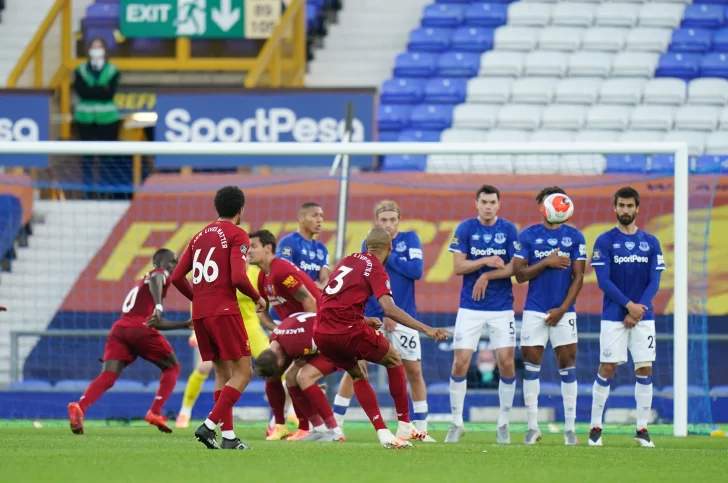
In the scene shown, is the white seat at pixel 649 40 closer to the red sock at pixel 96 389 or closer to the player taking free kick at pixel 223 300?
the red sock at pixel 96 389

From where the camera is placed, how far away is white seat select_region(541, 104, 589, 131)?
19969 millimetres

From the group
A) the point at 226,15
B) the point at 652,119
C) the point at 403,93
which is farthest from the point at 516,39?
the point at 226,15

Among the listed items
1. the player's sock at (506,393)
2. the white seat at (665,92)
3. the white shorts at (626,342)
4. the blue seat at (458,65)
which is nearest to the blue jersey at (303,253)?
the player's sock at (506,393)

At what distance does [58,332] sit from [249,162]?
13.5ft

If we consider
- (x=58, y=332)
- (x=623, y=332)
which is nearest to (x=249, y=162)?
(x=58, y=332)

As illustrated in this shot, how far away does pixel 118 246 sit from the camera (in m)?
17.9

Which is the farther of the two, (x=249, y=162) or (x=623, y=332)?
(x=249, y=162)

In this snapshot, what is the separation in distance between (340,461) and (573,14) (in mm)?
14772

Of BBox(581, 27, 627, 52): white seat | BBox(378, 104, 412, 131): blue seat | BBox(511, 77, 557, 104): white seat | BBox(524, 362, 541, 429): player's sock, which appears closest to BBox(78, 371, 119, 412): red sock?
BBox(524, 362, 541, 429): player's sock

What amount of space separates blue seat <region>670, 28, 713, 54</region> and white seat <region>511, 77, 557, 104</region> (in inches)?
80.5

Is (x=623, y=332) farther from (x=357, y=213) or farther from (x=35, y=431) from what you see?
(x=357, y=213)

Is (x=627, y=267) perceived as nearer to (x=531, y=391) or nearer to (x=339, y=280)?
(x=531, y=391)

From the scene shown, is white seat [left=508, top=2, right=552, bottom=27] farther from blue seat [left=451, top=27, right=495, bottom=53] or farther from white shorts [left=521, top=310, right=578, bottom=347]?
white shorts [left=521, top=310, right=578, bottom=347]

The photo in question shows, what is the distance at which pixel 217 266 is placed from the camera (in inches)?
372
